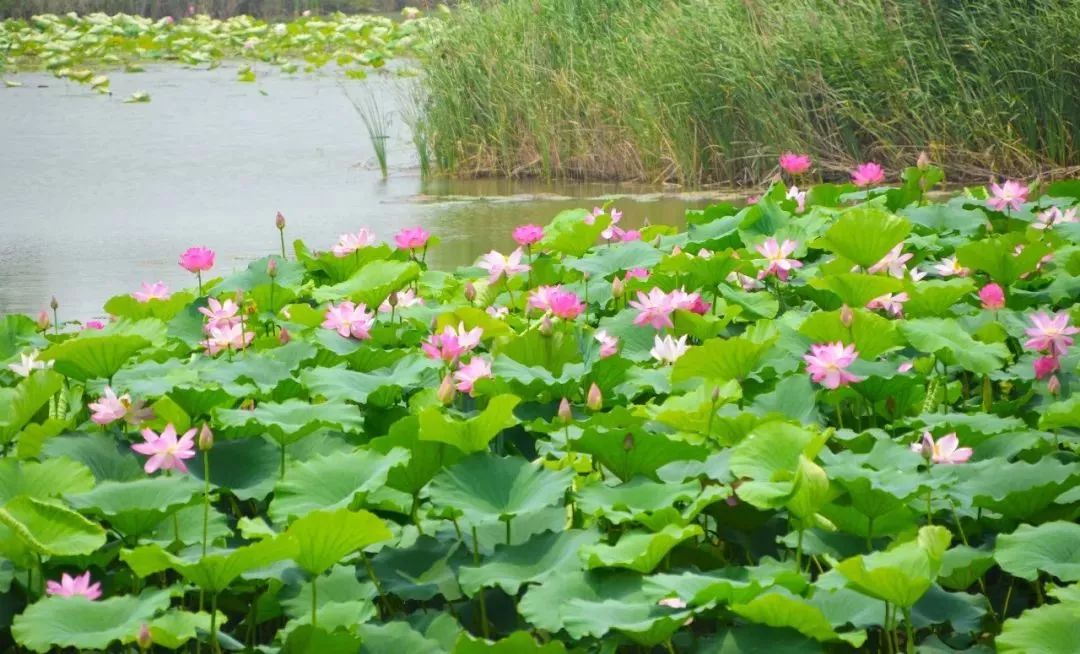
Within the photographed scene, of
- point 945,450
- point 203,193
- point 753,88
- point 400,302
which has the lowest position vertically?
point 203,193

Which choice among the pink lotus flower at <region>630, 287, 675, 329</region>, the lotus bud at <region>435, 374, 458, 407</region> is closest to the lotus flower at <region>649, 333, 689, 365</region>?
the pink lotus flower at <region>630, 287, 675, 329</region>

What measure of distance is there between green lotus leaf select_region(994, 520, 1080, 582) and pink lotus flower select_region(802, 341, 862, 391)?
0.45m

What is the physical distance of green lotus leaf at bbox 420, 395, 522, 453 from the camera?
188 centimetres

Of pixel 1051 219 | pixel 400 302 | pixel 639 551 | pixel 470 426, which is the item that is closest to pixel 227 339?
pixel 400 302

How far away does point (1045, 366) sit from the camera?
231 centimetres

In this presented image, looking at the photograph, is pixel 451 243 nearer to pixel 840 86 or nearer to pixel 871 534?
pixel 840 86

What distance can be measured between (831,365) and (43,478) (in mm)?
1117

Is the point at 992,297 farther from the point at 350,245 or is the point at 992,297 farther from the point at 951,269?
the point at 350,245

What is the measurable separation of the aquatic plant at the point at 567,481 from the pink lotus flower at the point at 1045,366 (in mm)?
37

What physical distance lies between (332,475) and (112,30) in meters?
18.1

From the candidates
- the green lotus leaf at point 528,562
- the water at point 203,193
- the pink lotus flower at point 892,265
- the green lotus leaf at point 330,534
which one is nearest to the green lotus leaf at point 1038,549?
the green lotus leaf at point 528,562

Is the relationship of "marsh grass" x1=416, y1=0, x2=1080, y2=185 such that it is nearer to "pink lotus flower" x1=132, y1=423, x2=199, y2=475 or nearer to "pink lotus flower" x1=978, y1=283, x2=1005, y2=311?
"pink lotus flower" x1=978, y1=283, x2=1005, y2=311

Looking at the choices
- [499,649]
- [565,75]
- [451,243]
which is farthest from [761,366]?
[565,75]

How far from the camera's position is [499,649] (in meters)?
1.53
